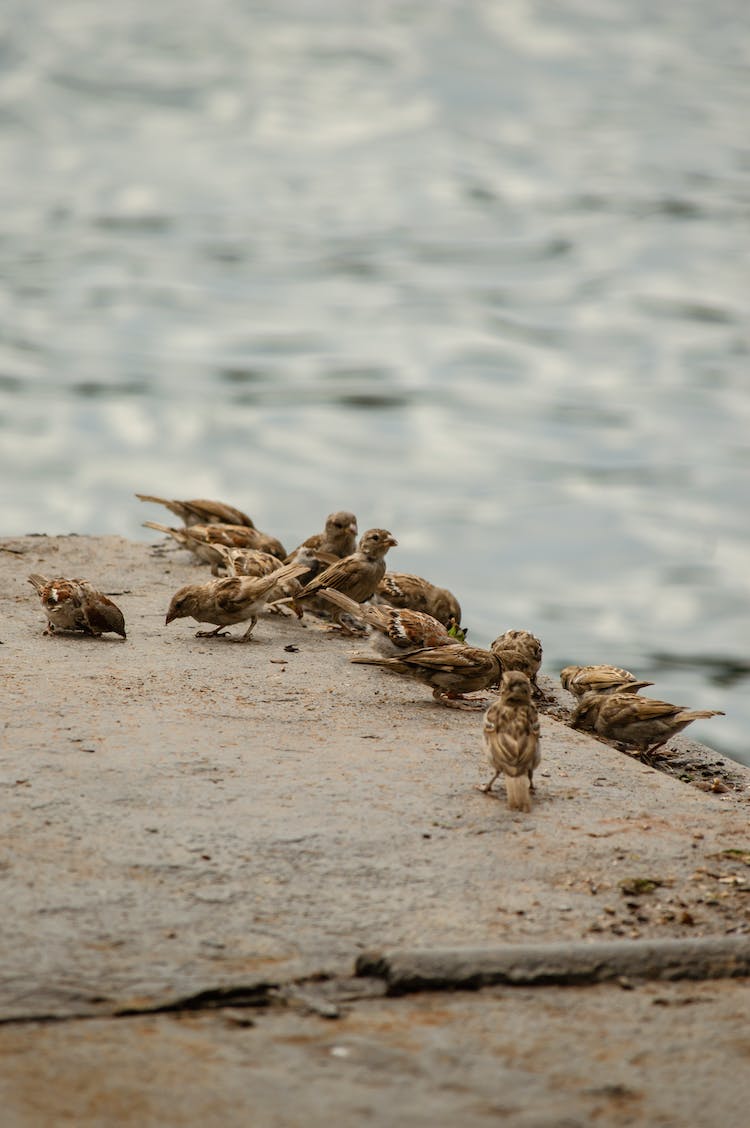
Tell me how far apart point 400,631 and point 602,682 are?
0.93 metres

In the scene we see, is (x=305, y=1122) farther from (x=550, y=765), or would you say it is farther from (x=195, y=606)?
(x=195, y=606)

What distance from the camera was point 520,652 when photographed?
22.5 feet

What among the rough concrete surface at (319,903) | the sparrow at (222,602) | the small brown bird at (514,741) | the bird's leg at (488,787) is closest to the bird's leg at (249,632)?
the sparrow at (222,602)

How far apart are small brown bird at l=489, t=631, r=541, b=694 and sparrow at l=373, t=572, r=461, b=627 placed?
Answer: 955 mm

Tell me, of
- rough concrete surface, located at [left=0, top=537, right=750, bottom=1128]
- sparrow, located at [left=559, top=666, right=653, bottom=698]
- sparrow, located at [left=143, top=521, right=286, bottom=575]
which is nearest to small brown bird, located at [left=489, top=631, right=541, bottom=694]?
sparrow, located at [left=559, top=666, right=653, bottom=698]

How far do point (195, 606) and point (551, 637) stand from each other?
4.52 metres

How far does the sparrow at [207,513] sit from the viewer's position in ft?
29.9

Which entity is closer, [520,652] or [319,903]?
[319,903]

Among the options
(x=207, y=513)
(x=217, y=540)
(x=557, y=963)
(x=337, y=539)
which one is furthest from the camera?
(x=207, y=513)

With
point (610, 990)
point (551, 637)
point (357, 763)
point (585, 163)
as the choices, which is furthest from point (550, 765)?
point (585, 163)

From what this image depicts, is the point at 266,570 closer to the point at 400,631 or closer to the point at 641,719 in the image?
the point at 400,631

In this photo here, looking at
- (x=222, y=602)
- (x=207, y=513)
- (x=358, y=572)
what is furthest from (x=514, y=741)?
(x=207, y=513)

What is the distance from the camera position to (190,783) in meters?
4.85

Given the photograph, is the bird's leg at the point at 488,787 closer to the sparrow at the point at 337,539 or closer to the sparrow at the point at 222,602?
the sparrow at the point at 222,602
